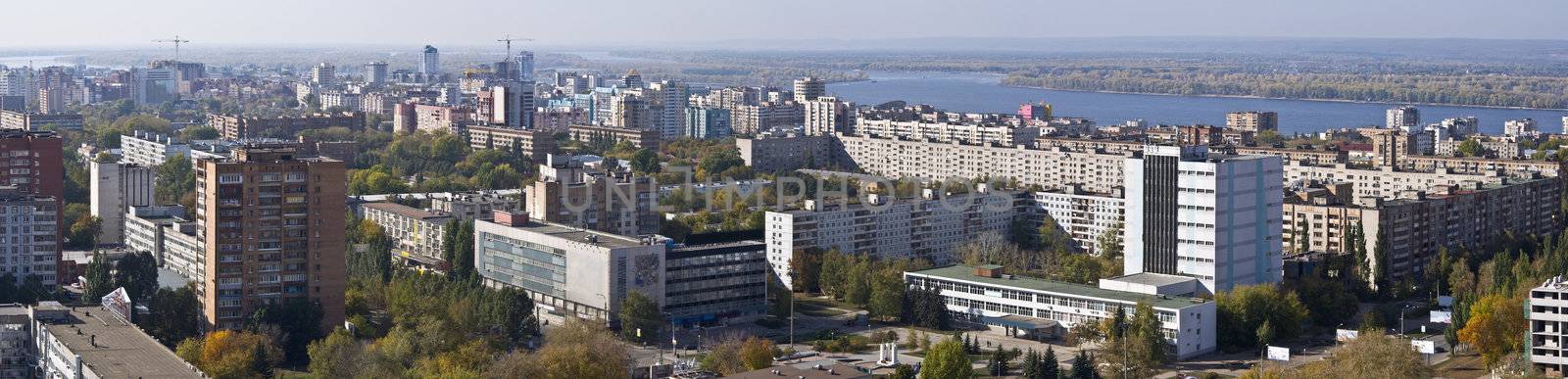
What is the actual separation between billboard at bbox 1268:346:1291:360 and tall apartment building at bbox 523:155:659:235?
31.4ft

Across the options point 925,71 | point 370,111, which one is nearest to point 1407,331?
point 370,111

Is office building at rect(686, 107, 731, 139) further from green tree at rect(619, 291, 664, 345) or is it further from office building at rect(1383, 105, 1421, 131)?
green tree at rect(619, 291, 664, 345)

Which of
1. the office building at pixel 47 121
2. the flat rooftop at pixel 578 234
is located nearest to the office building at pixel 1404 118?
Result: the office building at pixel 47 121

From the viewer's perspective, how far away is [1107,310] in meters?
18.2

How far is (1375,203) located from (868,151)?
58.6 ft

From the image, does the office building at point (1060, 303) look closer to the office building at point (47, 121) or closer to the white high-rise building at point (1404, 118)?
the office building at point (47, 121)

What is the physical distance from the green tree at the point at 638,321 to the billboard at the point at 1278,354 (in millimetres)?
5540

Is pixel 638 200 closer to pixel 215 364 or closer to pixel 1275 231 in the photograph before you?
pixel 1275 231

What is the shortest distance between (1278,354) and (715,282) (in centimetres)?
563

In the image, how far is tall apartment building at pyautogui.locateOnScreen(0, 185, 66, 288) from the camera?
2030cm

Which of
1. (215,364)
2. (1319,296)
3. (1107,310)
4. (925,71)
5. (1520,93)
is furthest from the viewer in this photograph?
(925,71)

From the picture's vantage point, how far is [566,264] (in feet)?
64.7

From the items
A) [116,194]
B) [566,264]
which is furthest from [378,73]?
[566,264]

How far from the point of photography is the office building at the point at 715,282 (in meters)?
19.6
